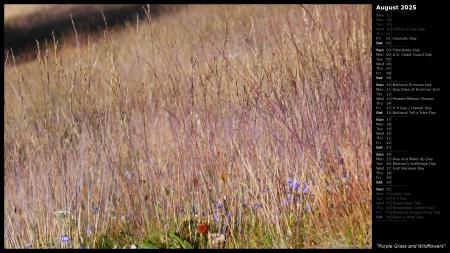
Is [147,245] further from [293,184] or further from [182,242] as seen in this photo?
[293,184]

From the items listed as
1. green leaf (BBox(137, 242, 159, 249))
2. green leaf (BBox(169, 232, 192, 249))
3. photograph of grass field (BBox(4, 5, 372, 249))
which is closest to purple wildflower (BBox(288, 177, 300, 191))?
photograph of grass field (BBox(4, 5, 372, 249))

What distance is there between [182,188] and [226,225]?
1.09 feet

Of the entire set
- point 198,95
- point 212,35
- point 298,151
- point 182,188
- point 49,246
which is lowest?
point 49,246

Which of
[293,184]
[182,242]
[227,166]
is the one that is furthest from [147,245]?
[293,184]

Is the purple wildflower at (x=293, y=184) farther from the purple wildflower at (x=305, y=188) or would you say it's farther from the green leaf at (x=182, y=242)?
the green leaf at (x=182, y=242)

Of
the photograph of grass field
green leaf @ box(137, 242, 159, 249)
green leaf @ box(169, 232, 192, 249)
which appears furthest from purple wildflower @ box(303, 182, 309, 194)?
green leaf @ box(137, 242, 159, 249)

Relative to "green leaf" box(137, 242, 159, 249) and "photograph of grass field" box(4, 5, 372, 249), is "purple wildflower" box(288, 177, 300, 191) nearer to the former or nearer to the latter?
"photograph of grass field" box(4, 5, 372, 249)

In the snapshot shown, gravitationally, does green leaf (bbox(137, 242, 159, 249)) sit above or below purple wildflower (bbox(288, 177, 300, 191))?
below

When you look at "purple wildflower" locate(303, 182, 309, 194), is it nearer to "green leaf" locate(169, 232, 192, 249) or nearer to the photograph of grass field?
the photograph of grass field

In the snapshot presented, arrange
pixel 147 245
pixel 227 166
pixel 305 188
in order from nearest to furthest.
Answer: pixel 147 245 → pixel 305 188 → pixel 227 166

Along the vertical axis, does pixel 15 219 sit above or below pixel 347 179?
below

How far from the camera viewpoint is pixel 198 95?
306 cm
